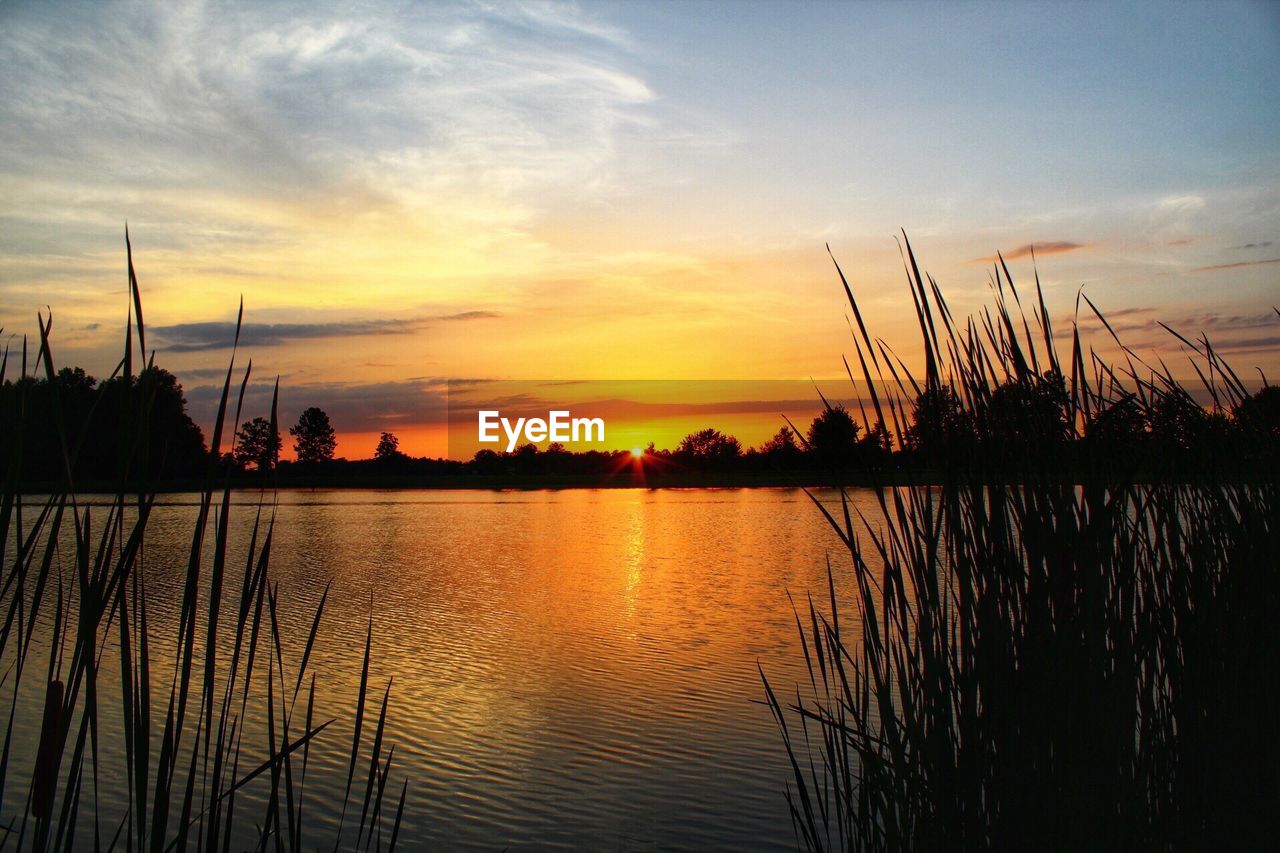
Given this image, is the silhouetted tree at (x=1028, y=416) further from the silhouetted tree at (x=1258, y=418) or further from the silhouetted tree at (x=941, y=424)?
the silhouetted tree at (x=1258, y=418)

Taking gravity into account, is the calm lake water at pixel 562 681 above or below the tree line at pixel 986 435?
below

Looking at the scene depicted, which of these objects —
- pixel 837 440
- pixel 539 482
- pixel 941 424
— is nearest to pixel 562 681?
pixel 837 440

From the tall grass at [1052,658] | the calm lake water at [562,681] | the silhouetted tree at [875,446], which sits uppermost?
the silhouetted tree at [875,446]

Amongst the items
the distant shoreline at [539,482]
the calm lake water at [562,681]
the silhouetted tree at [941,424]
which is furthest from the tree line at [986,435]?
the distant shoreline at [539,482]

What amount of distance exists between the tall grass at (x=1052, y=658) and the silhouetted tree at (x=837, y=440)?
48 cm

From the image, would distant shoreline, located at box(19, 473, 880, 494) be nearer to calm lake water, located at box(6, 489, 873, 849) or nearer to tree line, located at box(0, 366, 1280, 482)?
calm lake water, located at box(6, 489, 873, 849)

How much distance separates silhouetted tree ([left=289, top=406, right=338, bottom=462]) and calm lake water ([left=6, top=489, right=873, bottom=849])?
7230 centimetres

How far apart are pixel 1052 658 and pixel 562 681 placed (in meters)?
7.79

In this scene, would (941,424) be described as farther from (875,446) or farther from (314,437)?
(314,437)

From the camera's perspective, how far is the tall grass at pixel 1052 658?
2768mm

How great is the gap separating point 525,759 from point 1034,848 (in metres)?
5.33

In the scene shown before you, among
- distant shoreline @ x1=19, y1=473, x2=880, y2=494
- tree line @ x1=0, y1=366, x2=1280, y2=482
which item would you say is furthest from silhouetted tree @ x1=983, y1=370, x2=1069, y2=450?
distant shoreline @ x1=19, y1=473, x2=880, y2=494

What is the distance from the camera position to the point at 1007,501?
3.12 metres

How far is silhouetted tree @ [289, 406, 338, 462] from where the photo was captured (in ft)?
306
